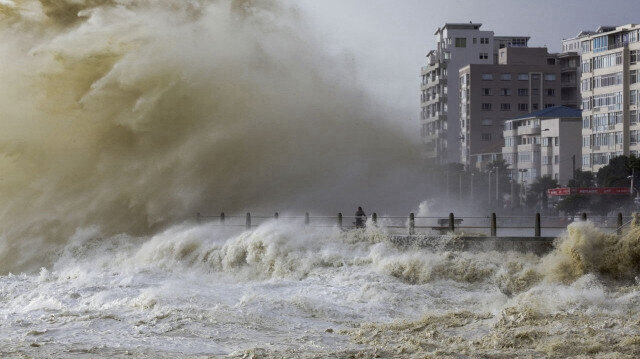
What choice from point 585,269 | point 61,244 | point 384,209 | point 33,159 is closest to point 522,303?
point 585,269

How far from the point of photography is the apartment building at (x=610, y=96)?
82250mm

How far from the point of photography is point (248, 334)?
20734 millimetres

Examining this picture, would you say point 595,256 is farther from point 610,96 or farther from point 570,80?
point 570,80

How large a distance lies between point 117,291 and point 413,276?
7.53 m

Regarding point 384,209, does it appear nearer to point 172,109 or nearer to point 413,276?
point 172,109

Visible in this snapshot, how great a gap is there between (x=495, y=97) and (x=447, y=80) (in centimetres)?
698

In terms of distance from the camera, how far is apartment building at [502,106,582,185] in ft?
308

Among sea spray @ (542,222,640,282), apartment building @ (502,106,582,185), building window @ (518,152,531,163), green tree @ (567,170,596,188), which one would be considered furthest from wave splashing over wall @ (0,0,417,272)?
building window @ (518,152,531,163)

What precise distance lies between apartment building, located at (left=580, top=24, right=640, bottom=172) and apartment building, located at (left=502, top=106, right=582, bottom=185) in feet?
13.8

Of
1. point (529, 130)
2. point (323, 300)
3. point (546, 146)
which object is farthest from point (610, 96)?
point (323, 300)

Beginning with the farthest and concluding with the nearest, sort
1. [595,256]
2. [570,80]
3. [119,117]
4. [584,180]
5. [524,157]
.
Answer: [570,80] < [524,157] < [584,180] < [119,117] < [595,256]

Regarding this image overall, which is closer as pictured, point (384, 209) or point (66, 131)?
point (66, 131)

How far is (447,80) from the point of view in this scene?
118250 mm

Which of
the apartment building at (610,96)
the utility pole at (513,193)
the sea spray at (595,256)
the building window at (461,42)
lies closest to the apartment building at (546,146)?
the utility pole at (513,193)
